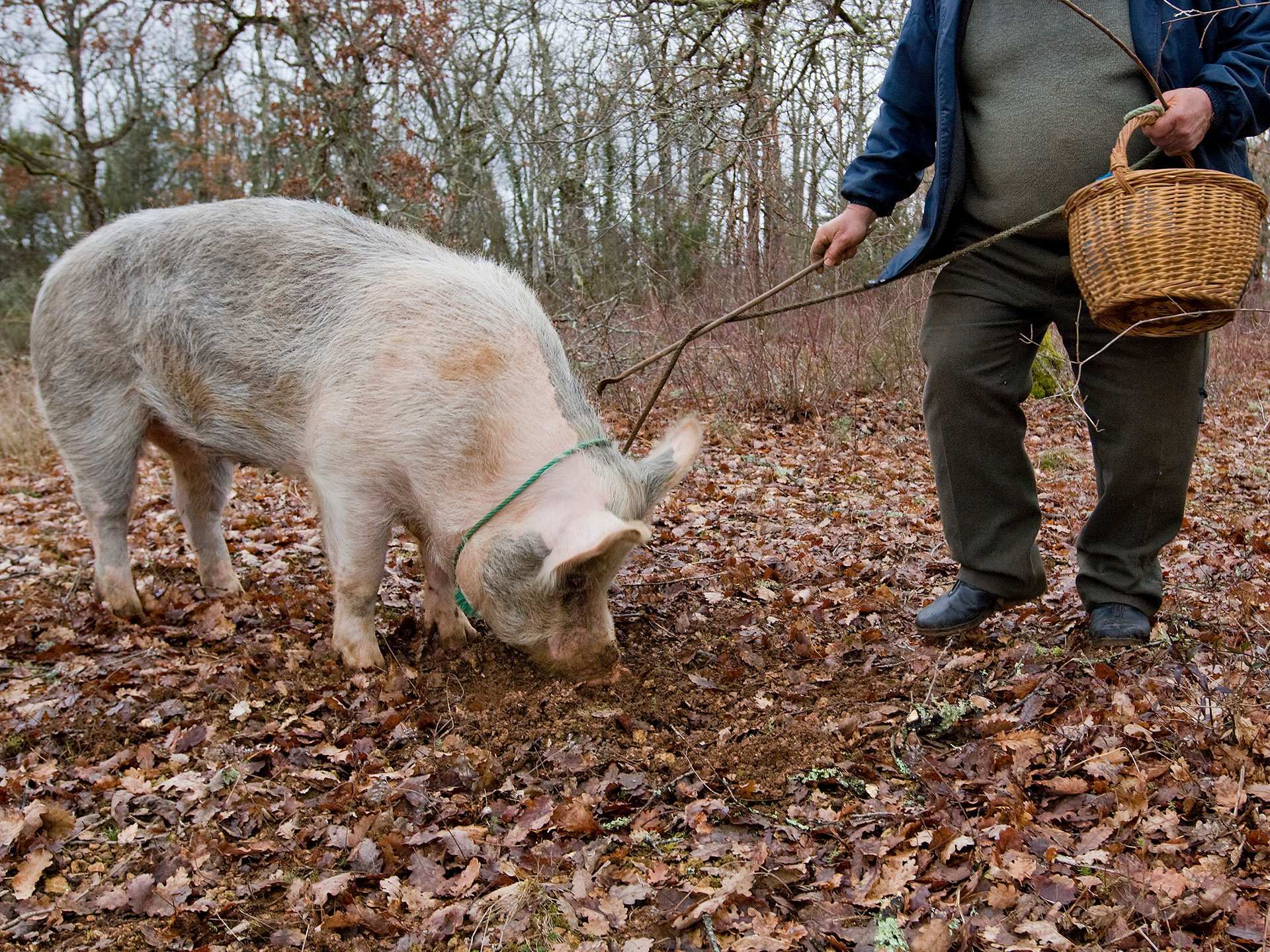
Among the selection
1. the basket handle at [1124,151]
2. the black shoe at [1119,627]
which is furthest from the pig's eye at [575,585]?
the basket handle at [1124,151]

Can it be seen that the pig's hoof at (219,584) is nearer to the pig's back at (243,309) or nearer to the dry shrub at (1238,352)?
the pig's back at (243,309)

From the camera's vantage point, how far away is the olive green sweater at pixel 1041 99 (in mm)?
3158

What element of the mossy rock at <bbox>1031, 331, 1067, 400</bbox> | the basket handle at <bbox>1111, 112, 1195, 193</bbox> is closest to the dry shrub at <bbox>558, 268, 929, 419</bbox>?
the mossy rock at <bbox>1031, 331, 1067, 400</bbox>

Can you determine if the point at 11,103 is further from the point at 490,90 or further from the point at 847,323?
the point at 847,323

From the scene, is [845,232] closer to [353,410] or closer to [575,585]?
[575,585]

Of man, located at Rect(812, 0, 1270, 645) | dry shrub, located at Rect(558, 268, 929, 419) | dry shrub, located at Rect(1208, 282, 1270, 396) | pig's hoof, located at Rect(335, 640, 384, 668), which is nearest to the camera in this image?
man, located at Rect(812, 0, 1270, 645)

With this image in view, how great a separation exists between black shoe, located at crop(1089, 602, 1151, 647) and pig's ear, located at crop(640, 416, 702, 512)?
62.5 inches

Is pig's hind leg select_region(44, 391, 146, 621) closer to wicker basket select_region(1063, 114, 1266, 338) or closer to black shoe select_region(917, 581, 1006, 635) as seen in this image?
black shoe select_region(917, 581, 1006, 635)

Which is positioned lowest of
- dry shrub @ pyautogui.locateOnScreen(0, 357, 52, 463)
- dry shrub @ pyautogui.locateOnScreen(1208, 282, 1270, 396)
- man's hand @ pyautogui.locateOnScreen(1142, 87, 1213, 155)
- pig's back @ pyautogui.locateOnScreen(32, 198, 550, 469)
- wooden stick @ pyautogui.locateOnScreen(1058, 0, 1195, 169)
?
dry shrub @ pyautogui.locateOnScreen(1208, 282, 1270, 396)

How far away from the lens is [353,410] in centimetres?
378

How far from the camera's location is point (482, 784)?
312cm

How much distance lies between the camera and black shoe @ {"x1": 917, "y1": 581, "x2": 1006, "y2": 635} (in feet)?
12.5

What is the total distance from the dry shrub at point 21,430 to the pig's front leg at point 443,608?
264 inches

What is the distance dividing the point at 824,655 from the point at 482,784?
58.5 inches
